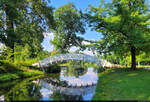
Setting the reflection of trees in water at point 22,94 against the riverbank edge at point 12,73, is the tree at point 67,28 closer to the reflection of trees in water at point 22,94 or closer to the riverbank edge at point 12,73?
the riverbank edge at point 12,73

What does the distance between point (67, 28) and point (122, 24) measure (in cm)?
1823

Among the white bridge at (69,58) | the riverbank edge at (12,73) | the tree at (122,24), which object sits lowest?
the riverbank edge at (12,73)

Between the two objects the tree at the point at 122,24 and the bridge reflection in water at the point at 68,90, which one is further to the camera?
the tree at the point at 122,24

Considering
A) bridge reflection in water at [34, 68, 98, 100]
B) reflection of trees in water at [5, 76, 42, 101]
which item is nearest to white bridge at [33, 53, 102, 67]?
bridge reflection in water at [34, 68, 98, 100]

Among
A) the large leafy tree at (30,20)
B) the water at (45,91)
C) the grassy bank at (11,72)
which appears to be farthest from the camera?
the large leafy tree at (30,20)

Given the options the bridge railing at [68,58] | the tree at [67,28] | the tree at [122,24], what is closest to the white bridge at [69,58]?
the bridge railing at [68,58]

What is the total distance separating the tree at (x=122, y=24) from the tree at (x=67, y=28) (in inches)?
518

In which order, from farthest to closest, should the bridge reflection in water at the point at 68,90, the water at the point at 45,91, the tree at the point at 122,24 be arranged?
the tree at the point at 122,24
the bridge reflection in water at the point at 68,90
the water at the point at 45,91

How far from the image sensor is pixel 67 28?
28.3 metres

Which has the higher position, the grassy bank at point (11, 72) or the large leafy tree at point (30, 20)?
the large leafy tree at point (30, 20)

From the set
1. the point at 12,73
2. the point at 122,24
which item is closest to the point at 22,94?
the point at 12,73

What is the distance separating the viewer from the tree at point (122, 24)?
448 inches

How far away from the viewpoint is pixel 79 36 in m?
28.8

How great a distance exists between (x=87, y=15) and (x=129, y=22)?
5.11 m
